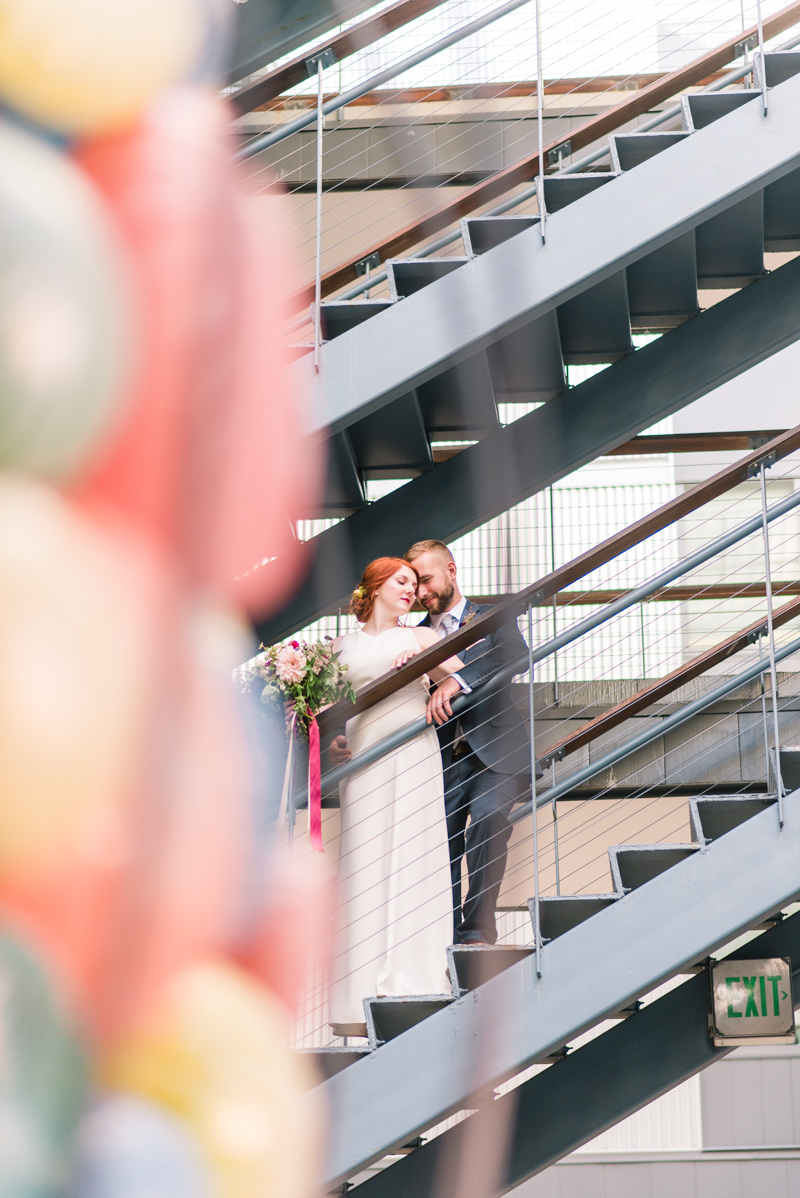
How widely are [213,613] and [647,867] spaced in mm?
2846

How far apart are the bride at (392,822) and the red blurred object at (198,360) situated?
8.88ft

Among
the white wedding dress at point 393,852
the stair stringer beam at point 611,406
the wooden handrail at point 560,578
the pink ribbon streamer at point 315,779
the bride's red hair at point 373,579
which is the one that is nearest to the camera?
the pink ribbon streamer at point 315,779

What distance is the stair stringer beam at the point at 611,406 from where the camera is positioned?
3.76 metres

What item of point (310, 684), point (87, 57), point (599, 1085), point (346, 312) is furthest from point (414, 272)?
point (87, 57)

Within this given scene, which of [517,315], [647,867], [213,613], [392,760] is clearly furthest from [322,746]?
[213,613]

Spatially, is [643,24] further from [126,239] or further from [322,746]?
[126,239]

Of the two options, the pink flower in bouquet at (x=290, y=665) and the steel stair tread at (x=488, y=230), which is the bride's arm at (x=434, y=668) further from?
the steel stair tread at (x=488, y=230)

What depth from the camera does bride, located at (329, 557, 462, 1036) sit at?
2992mm

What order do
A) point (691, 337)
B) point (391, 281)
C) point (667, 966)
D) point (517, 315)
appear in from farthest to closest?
1. point (691, 337)
2. point (391, 281)
3. point (517, 315)
4. point (667, 966)

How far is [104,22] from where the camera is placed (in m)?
0.27

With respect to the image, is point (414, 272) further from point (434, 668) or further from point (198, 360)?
point (198, 360)

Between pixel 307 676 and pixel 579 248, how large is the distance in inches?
58.6

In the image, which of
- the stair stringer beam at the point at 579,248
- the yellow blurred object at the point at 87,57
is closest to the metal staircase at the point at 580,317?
the stair stringer beam at the point at 579,248

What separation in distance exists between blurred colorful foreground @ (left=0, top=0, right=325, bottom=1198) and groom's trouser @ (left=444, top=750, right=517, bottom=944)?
245cm
